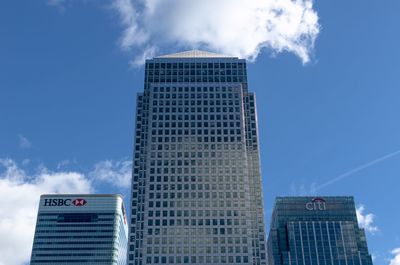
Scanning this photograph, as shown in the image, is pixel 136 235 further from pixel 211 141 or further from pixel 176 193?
pixel 211 141

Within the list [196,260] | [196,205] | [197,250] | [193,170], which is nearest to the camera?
[196,260]

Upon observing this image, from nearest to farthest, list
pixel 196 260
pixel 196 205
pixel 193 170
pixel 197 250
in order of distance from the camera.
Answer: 1. pixel 196 260
2. pixel 197 250
3. pixel 196 205
4. pixel 193 170

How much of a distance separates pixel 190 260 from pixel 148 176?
117ft

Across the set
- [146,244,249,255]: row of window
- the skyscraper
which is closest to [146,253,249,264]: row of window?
the skyscraper

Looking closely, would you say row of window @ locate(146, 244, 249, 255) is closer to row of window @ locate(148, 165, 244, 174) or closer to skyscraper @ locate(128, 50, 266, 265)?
skyscraper @ locate(128, 50, 266, 265)

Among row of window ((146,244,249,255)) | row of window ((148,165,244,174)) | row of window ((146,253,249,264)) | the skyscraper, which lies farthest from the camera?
row of window ((148,165,244,174))

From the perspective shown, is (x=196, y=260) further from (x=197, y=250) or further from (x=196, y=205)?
(x=196, y=205)

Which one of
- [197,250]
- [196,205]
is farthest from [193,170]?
[197,250]

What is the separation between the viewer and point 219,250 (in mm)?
178250

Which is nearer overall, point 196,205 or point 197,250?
point 197,250

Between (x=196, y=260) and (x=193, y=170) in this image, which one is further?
(x=193, y=170)

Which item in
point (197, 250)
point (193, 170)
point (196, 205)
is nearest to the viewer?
point (197, 250)

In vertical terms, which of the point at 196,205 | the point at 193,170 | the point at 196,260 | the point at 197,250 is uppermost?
the point at 193,170

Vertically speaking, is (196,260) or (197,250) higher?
(197,250)
